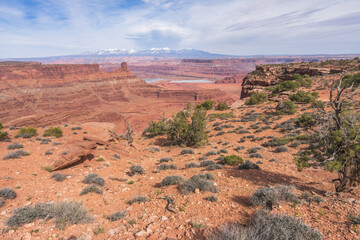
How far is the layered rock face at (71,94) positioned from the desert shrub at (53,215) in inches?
2235

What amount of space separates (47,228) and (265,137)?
668 inches

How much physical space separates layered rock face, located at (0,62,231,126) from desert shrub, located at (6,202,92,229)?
56.8 meters

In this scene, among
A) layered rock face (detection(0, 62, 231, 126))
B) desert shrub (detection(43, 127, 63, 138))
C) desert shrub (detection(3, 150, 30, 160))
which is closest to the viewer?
desert shrub (detection(3, 150, 30, 160))

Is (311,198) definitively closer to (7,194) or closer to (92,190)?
(92,190)

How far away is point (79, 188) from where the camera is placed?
787cm

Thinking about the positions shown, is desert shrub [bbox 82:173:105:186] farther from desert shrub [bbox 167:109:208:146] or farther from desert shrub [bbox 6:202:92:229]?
desert shrub [bbox 167:109:208:146]

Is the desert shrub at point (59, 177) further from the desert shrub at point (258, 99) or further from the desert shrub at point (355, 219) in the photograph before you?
the desert shrub at point (258, 99)

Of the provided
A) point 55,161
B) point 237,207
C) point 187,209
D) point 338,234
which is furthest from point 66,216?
point 338,234

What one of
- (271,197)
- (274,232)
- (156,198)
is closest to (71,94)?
(156,198)

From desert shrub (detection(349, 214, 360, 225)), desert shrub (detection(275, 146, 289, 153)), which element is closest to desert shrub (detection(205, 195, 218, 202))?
desert shrub (detection(349, 214, 360, 225))

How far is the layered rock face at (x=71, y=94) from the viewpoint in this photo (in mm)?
60375

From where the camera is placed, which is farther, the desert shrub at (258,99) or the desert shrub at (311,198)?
the desert shrub at (258,99)

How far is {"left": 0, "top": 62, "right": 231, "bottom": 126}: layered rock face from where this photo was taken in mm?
60375

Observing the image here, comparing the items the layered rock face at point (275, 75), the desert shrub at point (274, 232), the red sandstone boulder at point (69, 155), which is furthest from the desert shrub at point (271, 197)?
the layered rock face at point (275, 75)
